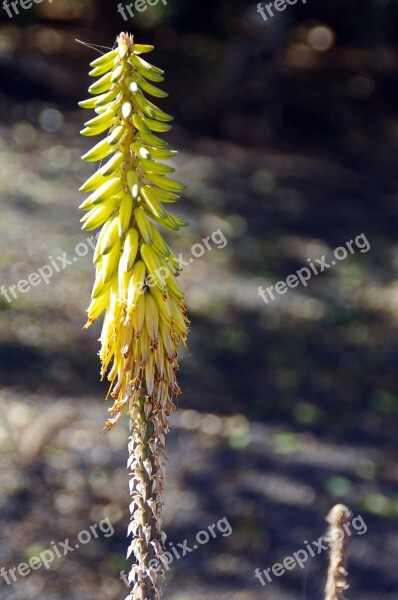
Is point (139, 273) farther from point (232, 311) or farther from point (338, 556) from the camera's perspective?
point (232, 311)

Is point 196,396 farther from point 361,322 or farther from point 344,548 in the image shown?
point 344,548

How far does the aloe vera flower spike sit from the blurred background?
3.39 m

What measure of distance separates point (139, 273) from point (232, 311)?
20.6 feet

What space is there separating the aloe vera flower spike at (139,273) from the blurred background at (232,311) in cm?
339

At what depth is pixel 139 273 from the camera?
10.5 feet

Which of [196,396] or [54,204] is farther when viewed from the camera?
[54,204]

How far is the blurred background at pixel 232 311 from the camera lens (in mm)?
6832

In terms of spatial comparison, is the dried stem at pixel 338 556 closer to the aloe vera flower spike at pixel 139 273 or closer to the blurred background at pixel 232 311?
the aloe vera flower spike at pixel 139 273

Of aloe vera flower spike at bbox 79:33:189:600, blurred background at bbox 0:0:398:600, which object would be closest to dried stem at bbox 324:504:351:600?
aloe vera flower spike at bbox 79:33:189:600

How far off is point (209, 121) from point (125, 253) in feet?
35.7

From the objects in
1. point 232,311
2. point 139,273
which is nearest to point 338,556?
point 139,273

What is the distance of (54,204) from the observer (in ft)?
36.2

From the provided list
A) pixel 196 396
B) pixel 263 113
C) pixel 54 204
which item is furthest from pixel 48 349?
pixel 263 113

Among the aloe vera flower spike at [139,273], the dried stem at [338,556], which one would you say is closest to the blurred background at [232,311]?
the aloe vera flower spike at [139,273]
